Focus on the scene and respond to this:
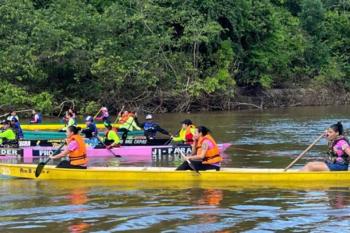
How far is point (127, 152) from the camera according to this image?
61.2 ft

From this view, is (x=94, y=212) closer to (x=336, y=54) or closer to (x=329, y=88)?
(x=329, y=88)

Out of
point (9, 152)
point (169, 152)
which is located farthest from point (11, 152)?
point (169, 152)

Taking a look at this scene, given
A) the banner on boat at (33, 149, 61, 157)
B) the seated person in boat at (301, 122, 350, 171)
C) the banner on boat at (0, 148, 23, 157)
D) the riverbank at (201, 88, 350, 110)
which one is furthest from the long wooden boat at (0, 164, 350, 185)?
the riverbank at (201, 88, 350, 110)

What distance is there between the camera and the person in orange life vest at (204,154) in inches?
512

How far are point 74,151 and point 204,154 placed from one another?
9.25 feet

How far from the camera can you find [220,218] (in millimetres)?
9664

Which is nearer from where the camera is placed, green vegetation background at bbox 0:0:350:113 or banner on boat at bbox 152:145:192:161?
banner on boat at bbox 152:145:192:161

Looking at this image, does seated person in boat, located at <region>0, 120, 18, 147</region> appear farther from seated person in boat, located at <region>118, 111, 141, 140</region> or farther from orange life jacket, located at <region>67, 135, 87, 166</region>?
orange life jacket, located at <region>67, 135, 87, 166</region>

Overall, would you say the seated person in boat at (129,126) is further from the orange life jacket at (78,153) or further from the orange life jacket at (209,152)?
the orange life jacket at (209,152)

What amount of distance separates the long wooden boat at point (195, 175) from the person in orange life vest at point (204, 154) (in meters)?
0.31

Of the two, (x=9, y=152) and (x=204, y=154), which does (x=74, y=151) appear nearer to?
(x=204, y=154)

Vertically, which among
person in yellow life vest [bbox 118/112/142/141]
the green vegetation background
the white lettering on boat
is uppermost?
the green vegetation background

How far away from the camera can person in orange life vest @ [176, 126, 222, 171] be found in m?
13.0

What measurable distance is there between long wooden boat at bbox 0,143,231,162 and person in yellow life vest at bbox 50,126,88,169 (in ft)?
15.3
